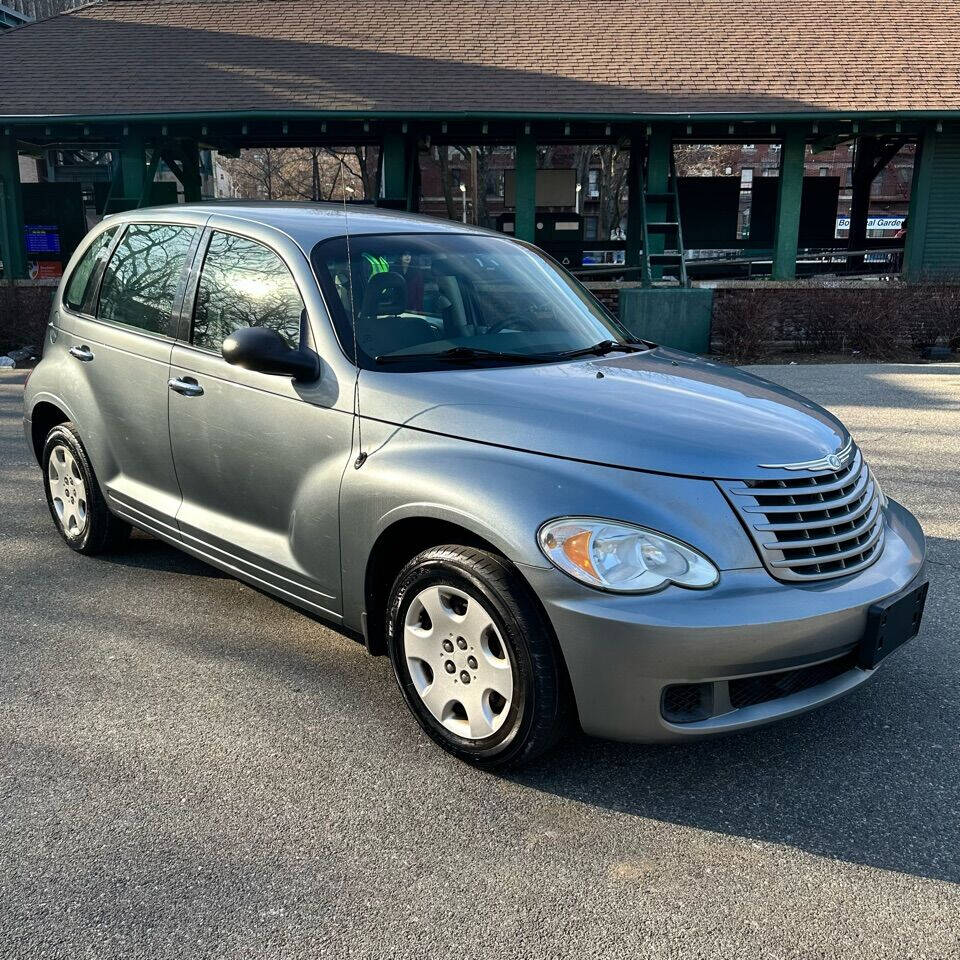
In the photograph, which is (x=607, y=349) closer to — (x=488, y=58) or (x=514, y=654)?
(x=514, y=654)

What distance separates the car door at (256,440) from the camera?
3498 millimetres

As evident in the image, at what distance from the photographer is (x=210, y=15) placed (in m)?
20.3

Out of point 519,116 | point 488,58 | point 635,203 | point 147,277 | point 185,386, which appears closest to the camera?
point 185,386

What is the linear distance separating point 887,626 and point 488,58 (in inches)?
661

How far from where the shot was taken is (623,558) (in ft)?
9.05

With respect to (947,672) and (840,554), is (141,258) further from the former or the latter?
(947,672)

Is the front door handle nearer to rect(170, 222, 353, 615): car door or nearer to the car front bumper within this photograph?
rect(170, 222, 353, 615): car door

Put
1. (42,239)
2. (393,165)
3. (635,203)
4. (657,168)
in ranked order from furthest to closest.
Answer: (635,203)
(42,239)
(393,165)
(657,168)

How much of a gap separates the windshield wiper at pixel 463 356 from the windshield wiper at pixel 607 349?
168 millimetres

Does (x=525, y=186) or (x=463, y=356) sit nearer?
(x=463, y=356)

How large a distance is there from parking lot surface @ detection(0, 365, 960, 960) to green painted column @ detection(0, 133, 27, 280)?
15.0 metres

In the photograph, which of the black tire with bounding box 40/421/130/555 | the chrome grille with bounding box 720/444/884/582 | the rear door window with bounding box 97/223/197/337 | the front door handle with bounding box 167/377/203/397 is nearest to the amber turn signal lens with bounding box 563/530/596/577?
the chrome grille with bounding box 720/444/884/582

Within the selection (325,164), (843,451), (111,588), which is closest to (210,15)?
(111,588)

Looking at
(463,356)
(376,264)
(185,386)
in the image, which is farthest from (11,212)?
(463,356)
